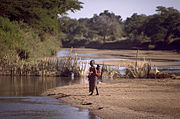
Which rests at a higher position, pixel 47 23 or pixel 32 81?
pixel 47 23

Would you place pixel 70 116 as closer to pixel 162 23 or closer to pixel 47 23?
pixel 47 23

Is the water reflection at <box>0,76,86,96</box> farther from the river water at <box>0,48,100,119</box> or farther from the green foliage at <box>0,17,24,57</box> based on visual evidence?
the green foliage at <box>0,17,24,57</box>

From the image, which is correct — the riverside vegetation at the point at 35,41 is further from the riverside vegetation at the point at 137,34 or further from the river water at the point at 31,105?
the river water at the point at 31,105

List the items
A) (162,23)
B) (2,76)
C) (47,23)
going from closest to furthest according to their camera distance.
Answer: (2,76)
(47,23)
(162,23)

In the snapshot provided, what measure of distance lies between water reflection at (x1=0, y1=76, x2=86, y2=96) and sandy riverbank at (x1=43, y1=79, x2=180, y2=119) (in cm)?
126

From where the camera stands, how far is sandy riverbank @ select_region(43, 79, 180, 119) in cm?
948

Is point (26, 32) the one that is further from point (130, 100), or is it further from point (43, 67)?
point (130, 100)

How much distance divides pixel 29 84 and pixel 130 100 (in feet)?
24.2

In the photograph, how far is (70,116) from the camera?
954 centimetres

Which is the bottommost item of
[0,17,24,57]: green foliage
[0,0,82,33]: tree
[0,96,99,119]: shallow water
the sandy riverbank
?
[0,96,99,119]: shallow water

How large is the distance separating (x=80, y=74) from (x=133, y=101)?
369 inches

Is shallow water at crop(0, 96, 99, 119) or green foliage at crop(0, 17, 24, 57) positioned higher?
green foliage at crop(0, 17, 24, 57)

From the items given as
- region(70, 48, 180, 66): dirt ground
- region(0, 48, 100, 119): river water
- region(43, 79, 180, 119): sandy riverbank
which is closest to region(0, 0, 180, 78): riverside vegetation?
region(0, 48, 100, 119): river water

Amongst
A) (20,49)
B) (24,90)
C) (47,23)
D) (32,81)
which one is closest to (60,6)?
(47,23)
